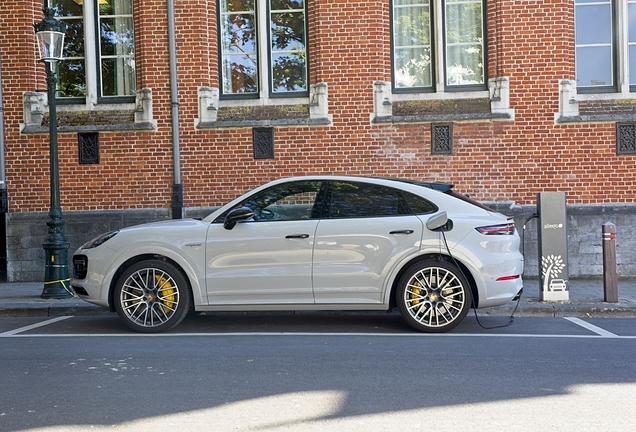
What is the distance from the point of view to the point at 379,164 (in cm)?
1334

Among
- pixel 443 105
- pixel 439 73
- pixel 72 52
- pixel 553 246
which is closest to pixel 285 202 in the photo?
pixel 553 246

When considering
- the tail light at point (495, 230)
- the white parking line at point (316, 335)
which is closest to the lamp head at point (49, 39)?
the white parking line at point (316, 335)

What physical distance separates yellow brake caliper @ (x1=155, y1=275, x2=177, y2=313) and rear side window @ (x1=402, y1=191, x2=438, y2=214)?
8.94 ft

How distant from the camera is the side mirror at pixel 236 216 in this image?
806cm

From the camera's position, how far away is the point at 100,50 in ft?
46.2

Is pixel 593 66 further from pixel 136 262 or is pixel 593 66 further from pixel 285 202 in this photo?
pixel 136 262

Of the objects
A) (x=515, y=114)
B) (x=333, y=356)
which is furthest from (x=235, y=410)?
(x=515, y=114)

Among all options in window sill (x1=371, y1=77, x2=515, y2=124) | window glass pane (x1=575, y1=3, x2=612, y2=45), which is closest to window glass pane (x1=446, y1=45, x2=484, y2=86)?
window sill (x1=371, y1=77, x2=515, y2=124)

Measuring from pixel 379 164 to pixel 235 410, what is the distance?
8708mm

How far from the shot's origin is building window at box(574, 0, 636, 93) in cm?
1341

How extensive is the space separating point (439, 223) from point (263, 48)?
7069 millimetres

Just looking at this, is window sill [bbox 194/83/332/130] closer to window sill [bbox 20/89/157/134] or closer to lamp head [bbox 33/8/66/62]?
window sill [bbox 20/89/157/134]

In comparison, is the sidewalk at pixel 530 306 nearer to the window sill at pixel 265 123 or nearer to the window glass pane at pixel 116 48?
the window sill at pixel 265 123

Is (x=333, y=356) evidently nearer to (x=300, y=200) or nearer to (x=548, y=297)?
(x=300, y=200)
